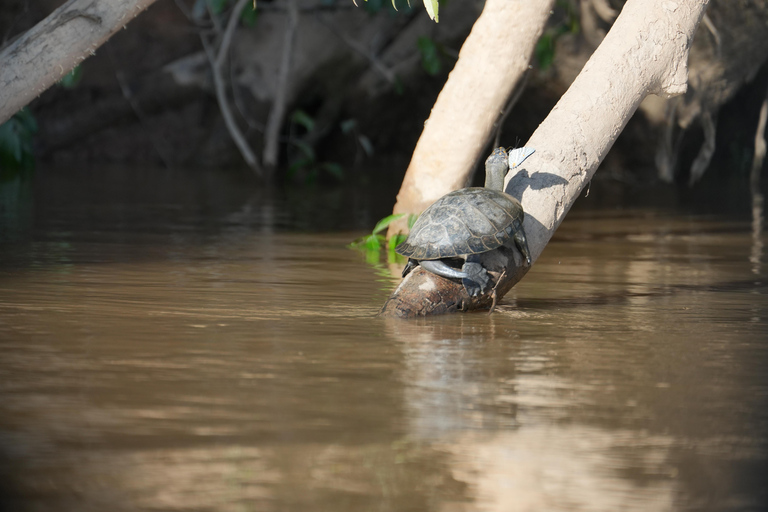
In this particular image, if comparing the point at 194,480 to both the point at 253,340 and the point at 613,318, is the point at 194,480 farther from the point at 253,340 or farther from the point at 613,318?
the point at 613,318

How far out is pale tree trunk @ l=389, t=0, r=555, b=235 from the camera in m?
6.87

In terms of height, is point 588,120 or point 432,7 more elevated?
point 432,7

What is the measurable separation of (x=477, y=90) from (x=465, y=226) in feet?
8.14

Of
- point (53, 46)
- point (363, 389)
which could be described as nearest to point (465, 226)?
point (363, 389)

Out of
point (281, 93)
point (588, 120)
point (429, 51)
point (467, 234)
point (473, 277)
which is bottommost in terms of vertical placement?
point (473, 277)

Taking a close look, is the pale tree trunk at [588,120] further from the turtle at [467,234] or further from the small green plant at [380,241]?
the small green plant at [380,241]

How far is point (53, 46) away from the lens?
19.4ft

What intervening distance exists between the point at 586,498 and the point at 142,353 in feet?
6.62

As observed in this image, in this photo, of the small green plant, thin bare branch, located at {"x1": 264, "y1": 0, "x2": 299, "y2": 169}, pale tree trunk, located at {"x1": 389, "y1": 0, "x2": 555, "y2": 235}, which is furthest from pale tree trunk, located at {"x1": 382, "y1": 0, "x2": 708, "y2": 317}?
thin bare branch, located at {"x1": 264, "y1": 0, "x2": 299, "y2": 169}

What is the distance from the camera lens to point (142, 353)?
3.85m

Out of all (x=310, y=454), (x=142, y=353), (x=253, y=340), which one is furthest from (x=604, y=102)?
(x=310, y=454)

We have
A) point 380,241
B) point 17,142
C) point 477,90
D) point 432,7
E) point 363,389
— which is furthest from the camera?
point 17,142

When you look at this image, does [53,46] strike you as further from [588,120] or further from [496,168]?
[588,120]

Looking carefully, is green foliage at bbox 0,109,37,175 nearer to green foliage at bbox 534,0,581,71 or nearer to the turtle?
green foliage at bbox 534,0,581,71
